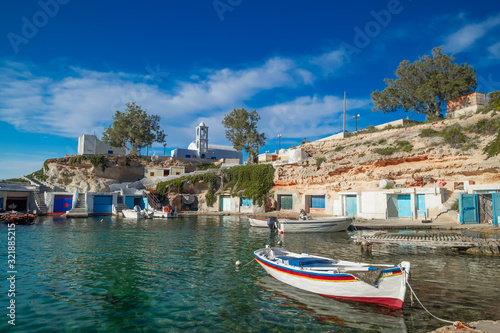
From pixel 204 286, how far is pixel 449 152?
30.5m

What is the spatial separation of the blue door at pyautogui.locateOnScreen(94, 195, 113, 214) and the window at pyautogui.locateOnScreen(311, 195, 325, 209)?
28.5 meters

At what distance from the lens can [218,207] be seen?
156 ft

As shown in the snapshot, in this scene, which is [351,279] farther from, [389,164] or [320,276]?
[389,164]

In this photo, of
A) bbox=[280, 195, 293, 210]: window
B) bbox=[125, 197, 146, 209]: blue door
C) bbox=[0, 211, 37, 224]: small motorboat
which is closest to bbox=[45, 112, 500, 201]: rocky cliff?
bbox=[280, 195, 293, 210]: window

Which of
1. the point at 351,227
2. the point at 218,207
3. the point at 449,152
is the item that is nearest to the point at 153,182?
the point at 218,207

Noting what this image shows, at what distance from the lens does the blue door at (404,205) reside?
2833 cm

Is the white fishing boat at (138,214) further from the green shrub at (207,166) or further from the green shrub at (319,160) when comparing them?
the green shrub at (207,166)

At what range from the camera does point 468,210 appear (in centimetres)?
2377

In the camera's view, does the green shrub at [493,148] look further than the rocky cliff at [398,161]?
No

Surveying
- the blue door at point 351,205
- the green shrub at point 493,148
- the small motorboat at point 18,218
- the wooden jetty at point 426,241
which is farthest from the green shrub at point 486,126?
the small motorboat at point 18,218

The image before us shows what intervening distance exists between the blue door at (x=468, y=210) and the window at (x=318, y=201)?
16343 millimetres

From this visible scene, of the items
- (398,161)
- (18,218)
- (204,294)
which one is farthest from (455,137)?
(18,218)

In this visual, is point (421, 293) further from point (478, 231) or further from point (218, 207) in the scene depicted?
point (218, 207)

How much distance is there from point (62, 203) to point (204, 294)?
4185 centimetres
